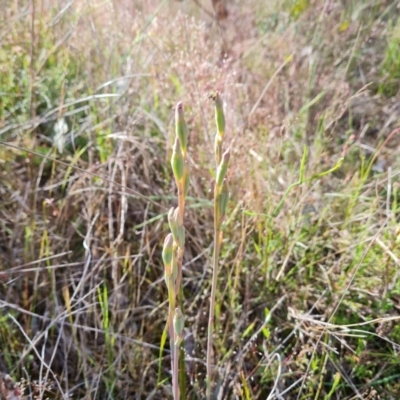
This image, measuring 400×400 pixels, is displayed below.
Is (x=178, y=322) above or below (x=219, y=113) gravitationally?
below

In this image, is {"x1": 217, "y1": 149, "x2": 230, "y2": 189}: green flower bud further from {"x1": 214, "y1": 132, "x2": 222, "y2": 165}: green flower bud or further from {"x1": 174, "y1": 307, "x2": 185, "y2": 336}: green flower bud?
{"x1": 174, "y1": 307, "x2": 185, "y2": 336}: green flower bud

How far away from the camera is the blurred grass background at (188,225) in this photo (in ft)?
3.09

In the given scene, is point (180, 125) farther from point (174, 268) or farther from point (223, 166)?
point (174, 268)

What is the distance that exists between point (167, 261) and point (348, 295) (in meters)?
0.61

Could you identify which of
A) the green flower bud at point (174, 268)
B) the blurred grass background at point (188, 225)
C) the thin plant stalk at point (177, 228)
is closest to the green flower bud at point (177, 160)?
the thin plant stalk at point (177, 228)

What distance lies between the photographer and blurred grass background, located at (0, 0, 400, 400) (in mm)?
942

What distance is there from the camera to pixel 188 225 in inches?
47.8

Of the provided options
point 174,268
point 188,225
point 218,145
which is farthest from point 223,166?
point 188,225

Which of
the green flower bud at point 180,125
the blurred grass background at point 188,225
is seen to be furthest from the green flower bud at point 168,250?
the blurred grass background at point 188,225

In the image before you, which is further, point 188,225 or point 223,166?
point 188,225

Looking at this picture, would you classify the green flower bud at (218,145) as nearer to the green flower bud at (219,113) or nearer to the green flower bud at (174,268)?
the green flower bud at (219,113)

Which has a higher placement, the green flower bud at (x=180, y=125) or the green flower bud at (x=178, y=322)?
the green flower bud at (x=180, y=125)

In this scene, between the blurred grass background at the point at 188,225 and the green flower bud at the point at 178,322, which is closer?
the green flower bud at the point at 178,322

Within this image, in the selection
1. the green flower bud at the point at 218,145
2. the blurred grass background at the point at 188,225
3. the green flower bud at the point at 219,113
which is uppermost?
the green flower bud at the point at 219,113
